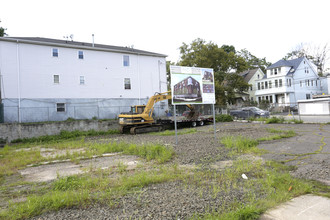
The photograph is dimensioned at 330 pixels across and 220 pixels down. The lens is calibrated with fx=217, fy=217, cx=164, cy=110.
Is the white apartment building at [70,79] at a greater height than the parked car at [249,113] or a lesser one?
greater

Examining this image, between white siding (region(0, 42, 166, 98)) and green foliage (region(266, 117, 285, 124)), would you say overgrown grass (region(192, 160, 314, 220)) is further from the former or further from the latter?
white siding (region(0, 42, 166, 98))

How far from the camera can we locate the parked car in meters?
26.3

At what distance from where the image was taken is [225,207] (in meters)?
3.84

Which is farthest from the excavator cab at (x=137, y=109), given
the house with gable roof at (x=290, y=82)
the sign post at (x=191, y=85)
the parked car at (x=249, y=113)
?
the house with gable roof at (x=290, y=82)

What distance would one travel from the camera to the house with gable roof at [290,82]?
136 ft

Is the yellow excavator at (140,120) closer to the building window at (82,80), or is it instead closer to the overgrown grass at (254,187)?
the building window at (82,80)

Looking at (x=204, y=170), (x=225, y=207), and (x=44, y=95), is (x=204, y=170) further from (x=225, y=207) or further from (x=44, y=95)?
(x=44, y=95)

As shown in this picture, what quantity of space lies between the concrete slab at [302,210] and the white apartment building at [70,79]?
23142 millimetres

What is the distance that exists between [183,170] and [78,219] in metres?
3.35

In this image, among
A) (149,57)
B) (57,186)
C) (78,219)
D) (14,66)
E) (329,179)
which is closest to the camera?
(78,219)

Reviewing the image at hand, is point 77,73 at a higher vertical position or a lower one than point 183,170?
higher

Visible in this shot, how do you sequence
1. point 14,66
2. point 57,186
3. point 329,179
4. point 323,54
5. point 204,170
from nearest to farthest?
point 329,179 → point 57,186 → point 204,170 → point 14,66 → point 323,54

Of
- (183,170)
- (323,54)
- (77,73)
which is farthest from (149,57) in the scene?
(323,54)

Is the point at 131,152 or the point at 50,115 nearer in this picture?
the point at 131,152
